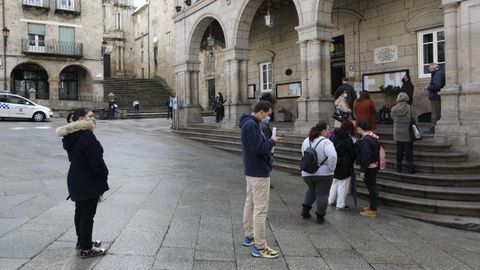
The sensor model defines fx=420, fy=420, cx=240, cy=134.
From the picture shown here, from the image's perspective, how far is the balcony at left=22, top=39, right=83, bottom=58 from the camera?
103ft

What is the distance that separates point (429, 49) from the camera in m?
12.1

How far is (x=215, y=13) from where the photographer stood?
1617 cm

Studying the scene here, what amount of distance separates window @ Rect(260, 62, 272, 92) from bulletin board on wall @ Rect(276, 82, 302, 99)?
95cm

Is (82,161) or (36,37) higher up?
(36,37)

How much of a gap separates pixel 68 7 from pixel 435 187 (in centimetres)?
3319

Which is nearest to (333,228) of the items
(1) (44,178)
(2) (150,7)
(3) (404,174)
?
(3) (404,174)

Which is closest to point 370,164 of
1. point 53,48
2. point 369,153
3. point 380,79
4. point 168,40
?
point 369,153

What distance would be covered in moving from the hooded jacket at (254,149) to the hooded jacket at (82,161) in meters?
1.58

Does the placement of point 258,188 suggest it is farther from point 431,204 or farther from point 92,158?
point 431,204

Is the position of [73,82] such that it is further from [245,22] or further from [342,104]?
[342,104]

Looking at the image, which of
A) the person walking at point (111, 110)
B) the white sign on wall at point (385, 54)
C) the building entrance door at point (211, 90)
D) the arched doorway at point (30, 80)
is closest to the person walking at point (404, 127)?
the white sign on wall at point (385, 54)

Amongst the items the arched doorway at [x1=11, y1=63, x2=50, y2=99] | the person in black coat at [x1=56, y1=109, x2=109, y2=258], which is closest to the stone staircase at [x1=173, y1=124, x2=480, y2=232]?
the person in black coat at [x1=56, y1=109, x2=109, y2=258]

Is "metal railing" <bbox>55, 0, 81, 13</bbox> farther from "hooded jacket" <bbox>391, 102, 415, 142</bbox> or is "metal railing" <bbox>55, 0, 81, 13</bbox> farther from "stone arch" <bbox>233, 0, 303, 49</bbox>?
"hooded jacket" <bbox>391, 102, 415, 142</bbox>

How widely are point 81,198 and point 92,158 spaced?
1.46 feet
